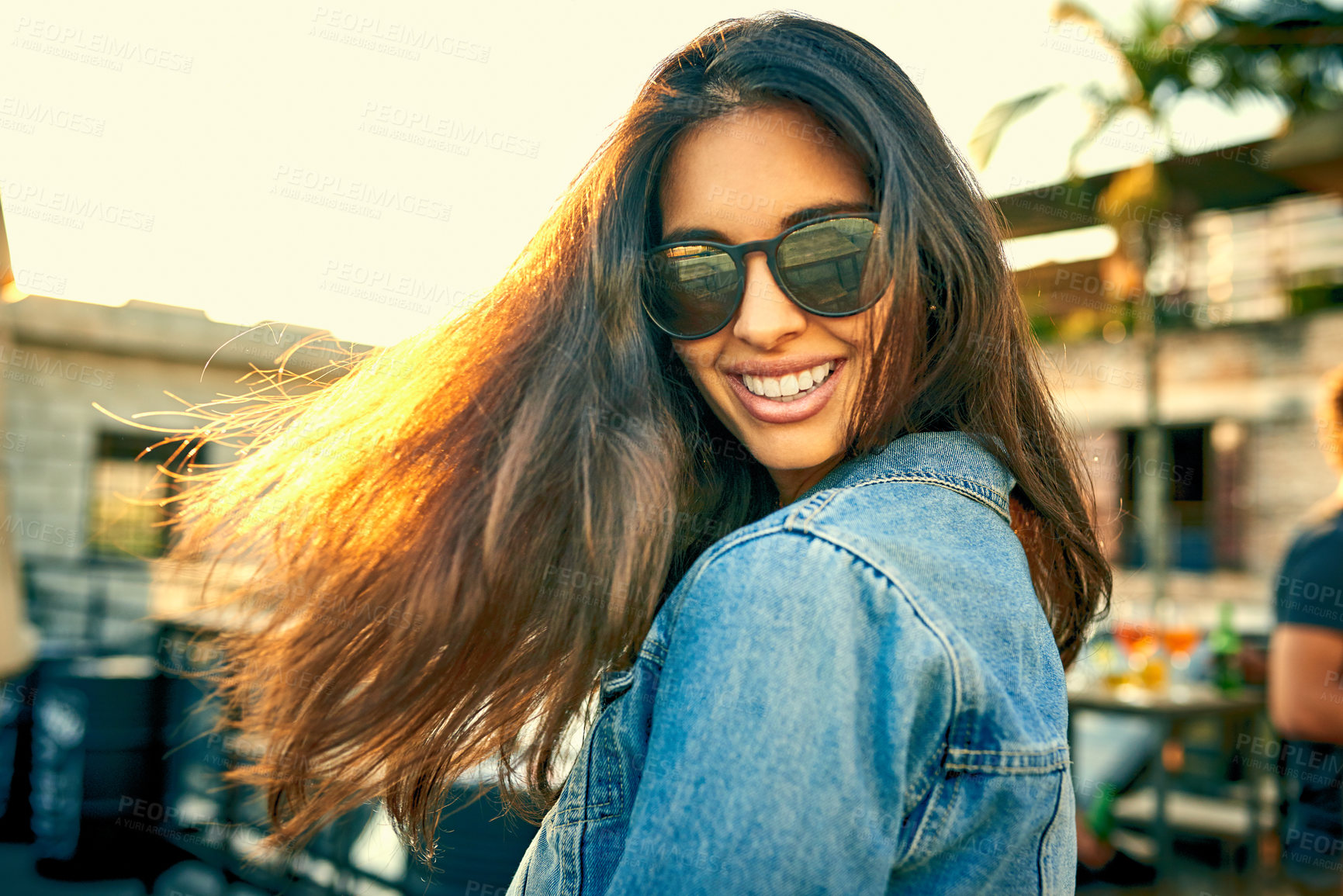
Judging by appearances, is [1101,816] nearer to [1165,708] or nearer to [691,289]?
[1165,708]

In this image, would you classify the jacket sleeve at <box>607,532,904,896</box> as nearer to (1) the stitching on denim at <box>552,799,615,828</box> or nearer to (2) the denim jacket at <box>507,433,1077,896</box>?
(2) the denim jacket at <box>507,433,1077,896</box>

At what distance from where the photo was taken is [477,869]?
2377 mm

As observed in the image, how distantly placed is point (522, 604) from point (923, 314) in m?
0.59

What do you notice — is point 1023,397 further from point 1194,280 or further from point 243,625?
point 1194,280

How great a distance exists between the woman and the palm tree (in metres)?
7.11

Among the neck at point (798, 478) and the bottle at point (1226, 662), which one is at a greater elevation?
the neck at point (798, 478)

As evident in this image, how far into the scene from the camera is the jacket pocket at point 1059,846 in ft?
2.91

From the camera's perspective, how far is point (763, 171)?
1124 millimetres

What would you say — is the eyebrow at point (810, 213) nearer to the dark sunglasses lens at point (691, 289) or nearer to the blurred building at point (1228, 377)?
the dark sunglasses lens at point (691, 289)

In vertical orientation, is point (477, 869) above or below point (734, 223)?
below

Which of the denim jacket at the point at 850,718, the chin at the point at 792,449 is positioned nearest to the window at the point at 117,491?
the chin at the point at 792,449

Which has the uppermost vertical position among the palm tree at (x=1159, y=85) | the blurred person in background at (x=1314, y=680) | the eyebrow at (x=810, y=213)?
the palm tree at (x=1159, y=85)

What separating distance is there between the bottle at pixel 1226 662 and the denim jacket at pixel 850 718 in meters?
4.63

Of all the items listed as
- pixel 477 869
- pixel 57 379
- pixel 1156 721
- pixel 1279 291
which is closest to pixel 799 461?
pixel 477 869
